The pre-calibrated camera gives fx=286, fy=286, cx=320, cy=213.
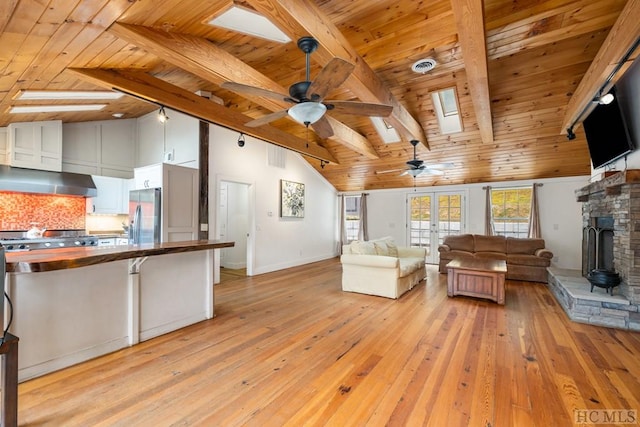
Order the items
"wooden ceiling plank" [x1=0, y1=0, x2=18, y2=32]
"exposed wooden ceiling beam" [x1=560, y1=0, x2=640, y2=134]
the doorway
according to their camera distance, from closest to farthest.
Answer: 1. "wooden ceiling plank" [x1=0, y1=0, x2=18, y2=32]
2. "exposed wooden ceiling beam" [x1=560, y1=0, x2=640, y2=134]
3. the doorway

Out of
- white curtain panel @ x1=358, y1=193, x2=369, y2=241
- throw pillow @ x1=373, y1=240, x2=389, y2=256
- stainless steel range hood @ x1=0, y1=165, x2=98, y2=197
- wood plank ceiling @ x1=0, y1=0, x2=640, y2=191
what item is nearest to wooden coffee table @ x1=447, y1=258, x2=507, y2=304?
throw pillow @ x1=373, y1=240, x2=389, y2=256

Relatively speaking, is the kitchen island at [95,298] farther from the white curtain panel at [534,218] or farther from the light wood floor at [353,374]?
the white curtain panel at [534,218]

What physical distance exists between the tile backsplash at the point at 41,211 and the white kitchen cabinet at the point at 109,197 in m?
0.30

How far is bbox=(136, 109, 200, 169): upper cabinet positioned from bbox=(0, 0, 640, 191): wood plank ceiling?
0.36m

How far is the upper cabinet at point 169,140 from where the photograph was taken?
5172mm

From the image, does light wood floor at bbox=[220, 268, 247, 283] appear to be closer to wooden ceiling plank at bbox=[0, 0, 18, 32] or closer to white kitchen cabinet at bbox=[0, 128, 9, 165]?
white kitchen cabinet at bbox=[0, 128, 9, 165]

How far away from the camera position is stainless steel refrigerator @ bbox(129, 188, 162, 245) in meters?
4.58

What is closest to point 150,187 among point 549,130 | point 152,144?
point 152,144

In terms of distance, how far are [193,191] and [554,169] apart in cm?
760

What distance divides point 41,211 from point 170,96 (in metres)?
3.47

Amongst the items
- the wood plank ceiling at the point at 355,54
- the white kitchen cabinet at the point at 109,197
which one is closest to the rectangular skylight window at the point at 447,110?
the wood plank ceiling at the point at 355,54

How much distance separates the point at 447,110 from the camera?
17.9ft

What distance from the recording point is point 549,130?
5.23 metres

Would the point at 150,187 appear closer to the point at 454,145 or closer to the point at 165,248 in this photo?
the point at 165,248
